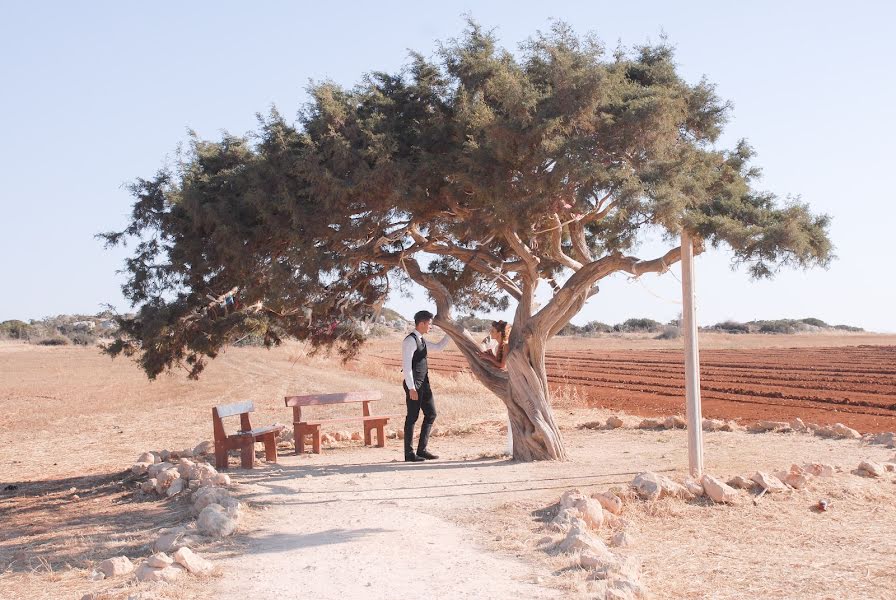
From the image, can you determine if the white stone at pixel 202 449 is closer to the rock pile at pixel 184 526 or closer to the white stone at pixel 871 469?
the rock pile at pixel 184 526

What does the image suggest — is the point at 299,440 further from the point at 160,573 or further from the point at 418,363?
the point at 160,573

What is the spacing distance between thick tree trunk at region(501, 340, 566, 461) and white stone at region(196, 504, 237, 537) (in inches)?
184

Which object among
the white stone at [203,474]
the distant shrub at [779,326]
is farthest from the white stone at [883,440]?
the distant shrub at [779,326]

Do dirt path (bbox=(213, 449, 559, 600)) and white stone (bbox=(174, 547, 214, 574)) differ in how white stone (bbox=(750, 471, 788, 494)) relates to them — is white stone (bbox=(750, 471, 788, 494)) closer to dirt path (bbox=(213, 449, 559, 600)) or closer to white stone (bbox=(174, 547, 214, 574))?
dirt path (bbox=(213, 449, 559, 600))

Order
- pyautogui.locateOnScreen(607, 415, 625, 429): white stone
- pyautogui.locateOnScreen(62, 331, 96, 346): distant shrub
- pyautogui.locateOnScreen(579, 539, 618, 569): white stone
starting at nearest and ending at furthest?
pyautogui.locateOnScreen(579, 539, 618, 569): white stone < pyautogui.locateOnScreen(607, 415, 625, 429): white stone < pyautogui.locateOnScreen(62, 331, 96, 346): distant shrub

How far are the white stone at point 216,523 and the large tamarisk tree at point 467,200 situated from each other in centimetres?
364

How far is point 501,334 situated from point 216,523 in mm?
5389

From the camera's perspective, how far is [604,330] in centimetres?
11344

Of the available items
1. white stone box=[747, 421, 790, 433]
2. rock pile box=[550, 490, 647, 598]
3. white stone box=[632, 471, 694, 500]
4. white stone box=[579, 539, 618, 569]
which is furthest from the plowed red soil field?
white stone box=[579, 539, 618, 569]

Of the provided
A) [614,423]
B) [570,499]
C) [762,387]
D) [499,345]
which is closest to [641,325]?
[762,387]

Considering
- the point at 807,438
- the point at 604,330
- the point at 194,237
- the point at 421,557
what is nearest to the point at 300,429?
the point at 194,237

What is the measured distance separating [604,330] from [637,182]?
106 metres

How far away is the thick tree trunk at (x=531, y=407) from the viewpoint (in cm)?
1163

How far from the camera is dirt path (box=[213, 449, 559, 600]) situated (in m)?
6.36
